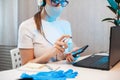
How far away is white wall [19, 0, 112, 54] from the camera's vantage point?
7.72 feet

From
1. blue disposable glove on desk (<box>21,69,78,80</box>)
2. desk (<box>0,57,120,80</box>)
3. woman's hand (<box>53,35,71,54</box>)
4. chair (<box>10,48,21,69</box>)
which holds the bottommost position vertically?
chair (<box>10,48,21,69</box>)

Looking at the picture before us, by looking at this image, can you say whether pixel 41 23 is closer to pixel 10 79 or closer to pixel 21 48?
pixel 21 48

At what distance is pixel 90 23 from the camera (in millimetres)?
2430

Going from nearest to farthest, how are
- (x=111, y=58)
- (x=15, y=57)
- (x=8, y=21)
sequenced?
1. (x=111, y=58)
2. (x=15, y=57)
3. (x=8, y=21)

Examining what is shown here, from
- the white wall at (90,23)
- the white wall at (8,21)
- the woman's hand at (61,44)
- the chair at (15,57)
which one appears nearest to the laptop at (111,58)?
the woman's hand at (61,44)

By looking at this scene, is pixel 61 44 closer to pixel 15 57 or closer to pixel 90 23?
pixel 15 57

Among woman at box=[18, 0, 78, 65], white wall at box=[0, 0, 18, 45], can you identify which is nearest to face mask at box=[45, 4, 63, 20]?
woman at box=[18, 0, 78, 65]

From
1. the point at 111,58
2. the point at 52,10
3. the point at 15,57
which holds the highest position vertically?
the point at 52,10

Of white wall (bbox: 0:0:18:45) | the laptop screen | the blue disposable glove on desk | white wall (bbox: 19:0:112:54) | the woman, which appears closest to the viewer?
the blue disposable glove on desk

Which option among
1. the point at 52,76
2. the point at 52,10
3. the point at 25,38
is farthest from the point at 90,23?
the point at 52,76

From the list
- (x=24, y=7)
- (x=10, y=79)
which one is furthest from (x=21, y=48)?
(x=24, y=7)

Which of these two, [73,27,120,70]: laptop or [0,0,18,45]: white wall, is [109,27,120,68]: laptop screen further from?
[0,0,18,45]: white wall

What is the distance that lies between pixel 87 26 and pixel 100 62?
115 cm

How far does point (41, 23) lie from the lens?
63.4 inches
